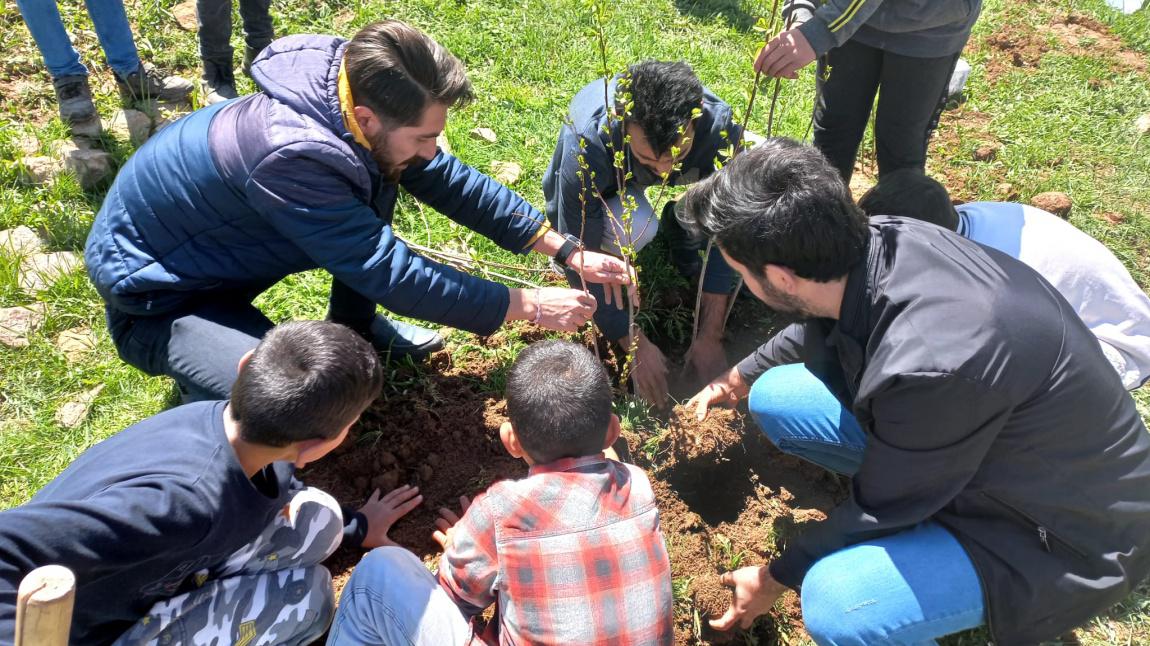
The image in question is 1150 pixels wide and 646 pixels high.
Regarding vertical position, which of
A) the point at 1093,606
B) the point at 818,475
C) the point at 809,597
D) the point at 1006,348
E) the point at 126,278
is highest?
the point at 1006,348

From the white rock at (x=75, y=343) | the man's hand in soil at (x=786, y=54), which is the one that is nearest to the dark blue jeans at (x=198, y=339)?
the white rock at (x=75, y=343)

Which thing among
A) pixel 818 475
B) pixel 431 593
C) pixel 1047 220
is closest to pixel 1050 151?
pixel 1047 220

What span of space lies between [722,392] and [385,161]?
143cm

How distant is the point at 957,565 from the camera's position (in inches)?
81.1

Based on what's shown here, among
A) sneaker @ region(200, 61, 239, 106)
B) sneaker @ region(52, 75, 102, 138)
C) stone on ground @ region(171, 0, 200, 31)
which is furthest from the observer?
stone on ground @ region(171, 0, 200, 31)

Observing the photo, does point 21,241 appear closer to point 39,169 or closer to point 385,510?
point 39,169

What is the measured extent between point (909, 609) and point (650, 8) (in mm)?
4224

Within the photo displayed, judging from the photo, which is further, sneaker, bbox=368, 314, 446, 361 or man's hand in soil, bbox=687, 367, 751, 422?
sneaker, bbox=368, 314, 446, 361

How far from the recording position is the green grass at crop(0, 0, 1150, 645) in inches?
121

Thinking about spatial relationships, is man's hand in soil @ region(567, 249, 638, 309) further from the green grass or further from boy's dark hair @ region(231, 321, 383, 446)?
boy's dark hair @ region(231, 321, 383, 446)

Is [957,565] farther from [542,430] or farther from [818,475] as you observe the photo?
[542,430]

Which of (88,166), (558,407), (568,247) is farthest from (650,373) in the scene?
(88,166)

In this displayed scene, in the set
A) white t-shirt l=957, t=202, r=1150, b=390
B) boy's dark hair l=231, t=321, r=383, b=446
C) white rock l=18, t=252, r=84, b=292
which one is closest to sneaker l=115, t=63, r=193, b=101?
white rock l=18, t=252, r=84, b=292

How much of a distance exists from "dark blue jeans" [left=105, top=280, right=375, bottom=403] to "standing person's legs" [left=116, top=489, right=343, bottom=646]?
52 cm
